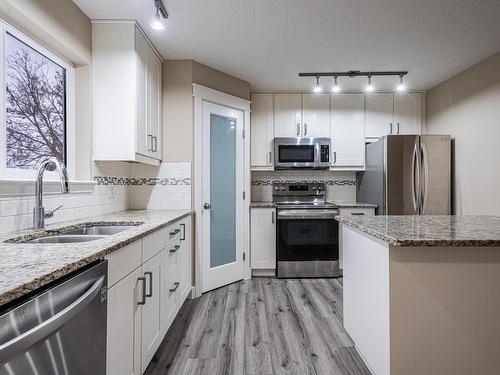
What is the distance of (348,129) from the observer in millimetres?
3723

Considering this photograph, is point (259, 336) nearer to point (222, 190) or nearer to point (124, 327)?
point (124, 327)

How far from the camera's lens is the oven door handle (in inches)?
129

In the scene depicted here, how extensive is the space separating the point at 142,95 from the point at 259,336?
2114mm

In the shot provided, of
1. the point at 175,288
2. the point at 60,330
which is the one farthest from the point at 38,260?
the point at 175,288

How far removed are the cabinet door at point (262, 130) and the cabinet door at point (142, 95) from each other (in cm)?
153

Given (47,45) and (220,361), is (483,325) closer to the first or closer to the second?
(220,361)

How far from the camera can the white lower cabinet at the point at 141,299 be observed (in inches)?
46.1

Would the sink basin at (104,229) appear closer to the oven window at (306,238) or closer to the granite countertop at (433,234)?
the granite countertop at (433,234)

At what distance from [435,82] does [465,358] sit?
324cm

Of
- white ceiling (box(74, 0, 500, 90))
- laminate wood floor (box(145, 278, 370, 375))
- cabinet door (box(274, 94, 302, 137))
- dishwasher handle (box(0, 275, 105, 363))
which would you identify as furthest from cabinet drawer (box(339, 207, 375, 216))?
dishwasher handle (box(0, 275, 105, 363))

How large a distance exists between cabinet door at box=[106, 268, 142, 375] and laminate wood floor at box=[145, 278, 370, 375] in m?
0.42

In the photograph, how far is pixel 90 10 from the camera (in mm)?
2047

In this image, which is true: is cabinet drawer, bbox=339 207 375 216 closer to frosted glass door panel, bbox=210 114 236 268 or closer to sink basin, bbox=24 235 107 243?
frosted glass door panel, bbox=210 114 236 268

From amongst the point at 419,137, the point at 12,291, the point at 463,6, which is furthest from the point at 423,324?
the point at 419,137
